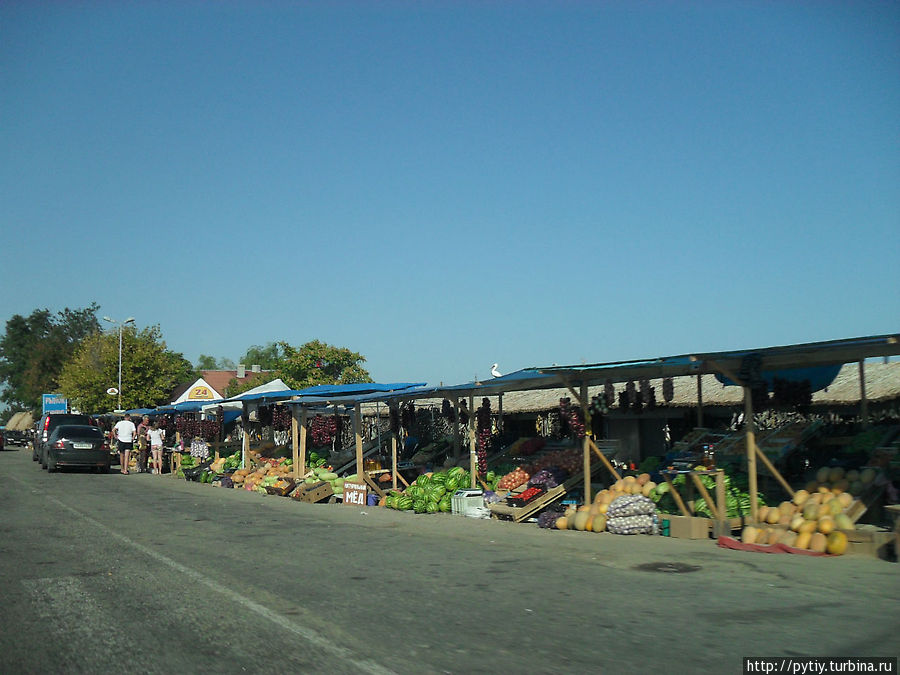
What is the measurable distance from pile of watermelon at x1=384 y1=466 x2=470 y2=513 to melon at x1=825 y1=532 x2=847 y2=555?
26.9 feet

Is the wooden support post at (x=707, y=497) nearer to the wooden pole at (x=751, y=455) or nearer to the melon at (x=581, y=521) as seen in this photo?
the wooden pole at (x=751, y=455)

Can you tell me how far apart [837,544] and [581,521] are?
452cm

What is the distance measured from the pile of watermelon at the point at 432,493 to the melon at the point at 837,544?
8203mm

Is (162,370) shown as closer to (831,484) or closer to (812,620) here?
(831,484)

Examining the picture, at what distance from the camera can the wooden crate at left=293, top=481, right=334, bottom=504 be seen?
63.3ft

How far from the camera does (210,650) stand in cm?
584

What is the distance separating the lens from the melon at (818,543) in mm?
10312

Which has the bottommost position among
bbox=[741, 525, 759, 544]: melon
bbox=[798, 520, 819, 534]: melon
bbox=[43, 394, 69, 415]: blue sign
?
bbox=[741, 525, 759, 544]: melon

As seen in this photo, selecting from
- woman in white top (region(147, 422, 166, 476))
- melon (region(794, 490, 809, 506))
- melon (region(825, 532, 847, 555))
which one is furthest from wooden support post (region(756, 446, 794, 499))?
woman in white top (region(147, 422, 166, 476))

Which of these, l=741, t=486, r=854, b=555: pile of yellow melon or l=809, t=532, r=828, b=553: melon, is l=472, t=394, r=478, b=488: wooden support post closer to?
l=741, t=486, r=854, b=555: pile of yellow melon

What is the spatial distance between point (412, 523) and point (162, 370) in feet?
148

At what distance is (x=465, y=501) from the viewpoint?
1627 cm

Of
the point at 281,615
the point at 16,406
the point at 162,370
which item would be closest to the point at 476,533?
the point at 281,615

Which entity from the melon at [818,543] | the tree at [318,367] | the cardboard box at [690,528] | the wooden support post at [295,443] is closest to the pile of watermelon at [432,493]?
the wooden support post at [295,443]
